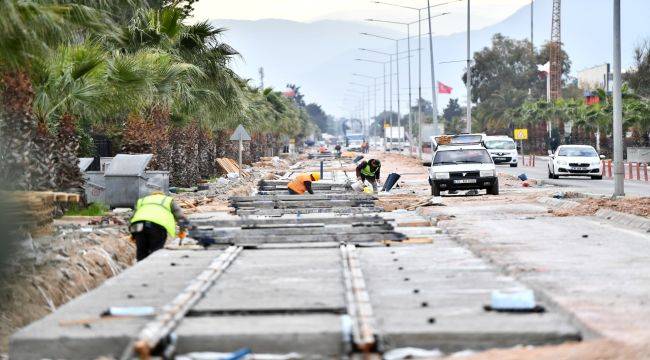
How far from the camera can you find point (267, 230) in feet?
73.0

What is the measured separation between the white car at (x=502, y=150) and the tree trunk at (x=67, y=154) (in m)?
47.6

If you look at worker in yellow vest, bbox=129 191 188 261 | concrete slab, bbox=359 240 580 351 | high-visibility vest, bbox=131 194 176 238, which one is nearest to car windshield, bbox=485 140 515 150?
concrete slab, bbox=359 240 580 351

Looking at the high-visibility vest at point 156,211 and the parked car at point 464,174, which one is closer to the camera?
the high-visibility vest at point 156,211

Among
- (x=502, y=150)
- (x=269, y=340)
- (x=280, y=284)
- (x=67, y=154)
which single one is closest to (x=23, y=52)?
(x=280, y=284)

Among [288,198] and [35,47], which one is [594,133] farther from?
[35,47]

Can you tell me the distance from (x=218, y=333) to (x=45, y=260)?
700 cm

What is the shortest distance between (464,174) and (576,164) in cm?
1568

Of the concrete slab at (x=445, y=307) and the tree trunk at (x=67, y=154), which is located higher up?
the tree trunk at (x=67, y=154)

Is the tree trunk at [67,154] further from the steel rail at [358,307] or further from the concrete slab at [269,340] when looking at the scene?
the concrete slab at [269,340]

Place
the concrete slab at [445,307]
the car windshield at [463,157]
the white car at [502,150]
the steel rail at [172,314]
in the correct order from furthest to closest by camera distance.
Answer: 1. the white car at [502,150]
2. the car windshield at [463,157]
3. the concrete slab at [445,307]
4. the steel rail at [172,314]

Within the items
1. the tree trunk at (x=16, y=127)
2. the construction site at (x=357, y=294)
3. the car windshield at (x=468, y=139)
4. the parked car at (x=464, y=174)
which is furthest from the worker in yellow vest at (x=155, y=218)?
the car windshield at (x=468, y=139)

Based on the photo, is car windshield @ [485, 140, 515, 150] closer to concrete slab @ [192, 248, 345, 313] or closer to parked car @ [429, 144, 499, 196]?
parked car @ [429, 144, 499, 196]

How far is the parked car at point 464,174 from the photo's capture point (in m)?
37.8

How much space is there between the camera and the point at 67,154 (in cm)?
2766
